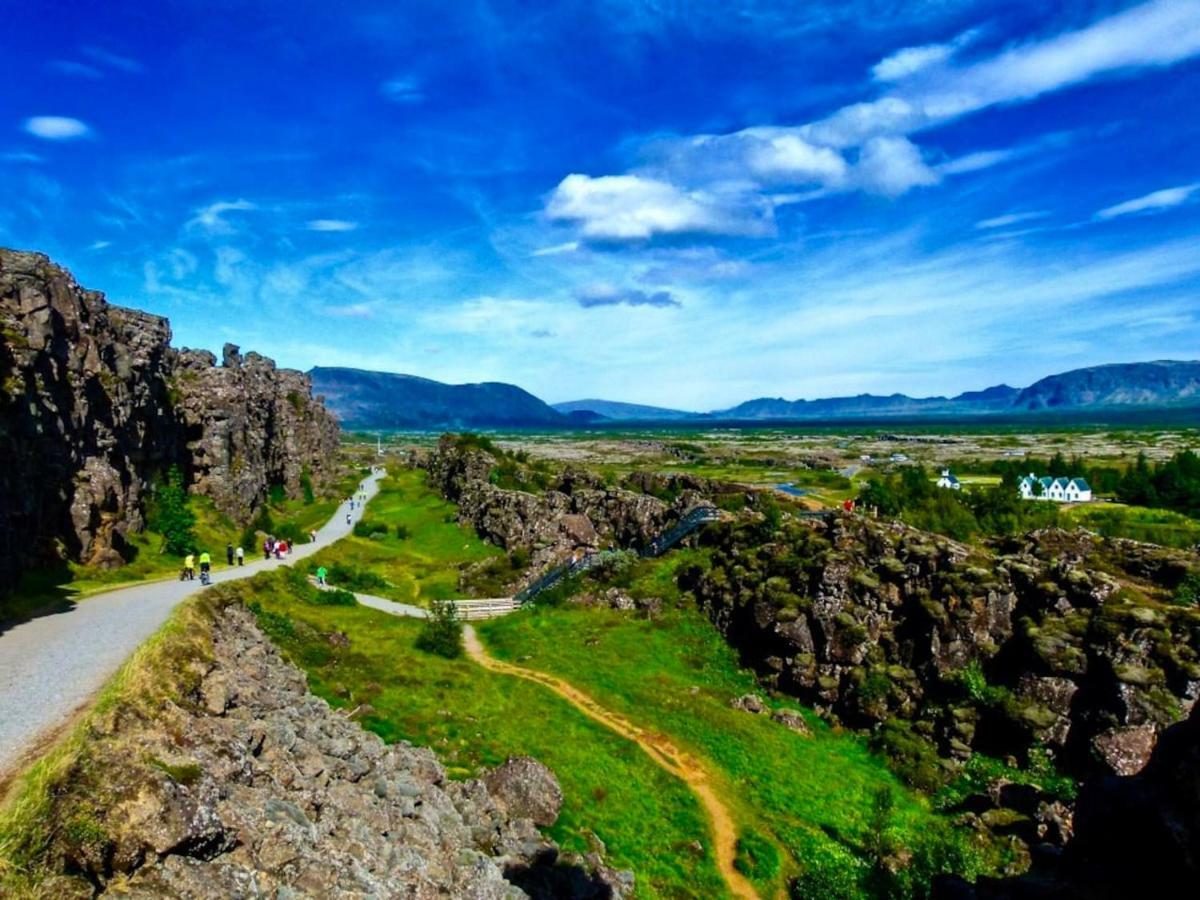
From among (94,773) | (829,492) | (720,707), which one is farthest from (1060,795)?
(829,492)

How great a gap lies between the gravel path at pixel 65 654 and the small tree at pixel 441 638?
14.4 m

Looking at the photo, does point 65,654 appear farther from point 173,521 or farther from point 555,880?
point 173,521

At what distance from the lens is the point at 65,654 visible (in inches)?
901

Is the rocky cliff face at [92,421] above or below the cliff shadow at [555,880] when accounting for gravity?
above

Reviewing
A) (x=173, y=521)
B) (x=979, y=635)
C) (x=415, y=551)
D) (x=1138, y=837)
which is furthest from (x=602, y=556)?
(x=1138, y=837)

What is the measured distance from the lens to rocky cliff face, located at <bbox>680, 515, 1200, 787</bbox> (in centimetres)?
3559

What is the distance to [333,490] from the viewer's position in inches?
4702

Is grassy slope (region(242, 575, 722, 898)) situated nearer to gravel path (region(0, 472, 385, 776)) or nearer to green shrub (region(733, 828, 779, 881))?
green shrub (region(733, 828, 779, 881))

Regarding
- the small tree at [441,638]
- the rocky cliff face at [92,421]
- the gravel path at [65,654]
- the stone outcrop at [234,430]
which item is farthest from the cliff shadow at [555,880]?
the stone outcrop at [234,430]

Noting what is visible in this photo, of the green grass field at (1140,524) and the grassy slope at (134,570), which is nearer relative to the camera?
the grassy slope at (134,570)

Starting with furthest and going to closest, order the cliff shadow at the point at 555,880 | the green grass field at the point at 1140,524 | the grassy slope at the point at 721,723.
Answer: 1. the green grass field at the point at 1140,524
2. the grassy slope at the point at 721,723
3. the cliff shadow at the point at 555,880

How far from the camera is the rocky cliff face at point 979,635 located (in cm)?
3559

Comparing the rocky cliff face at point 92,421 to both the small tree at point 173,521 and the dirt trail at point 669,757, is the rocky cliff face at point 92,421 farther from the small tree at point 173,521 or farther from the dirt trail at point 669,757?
the dirt trail at point 669,757

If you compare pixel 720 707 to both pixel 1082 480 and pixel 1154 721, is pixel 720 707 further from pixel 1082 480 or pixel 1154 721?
pixel 1082 480
